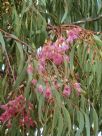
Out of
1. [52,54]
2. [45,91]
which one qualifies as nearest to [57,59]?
[52,54]

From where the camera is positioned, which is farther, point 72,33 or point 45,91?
point 72,33

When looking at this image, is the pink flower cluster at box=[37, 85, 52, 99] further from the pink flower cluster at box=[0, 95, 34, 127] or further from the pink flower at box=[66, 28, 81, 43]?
the pink flower at box=[66, 28, 81, 43]

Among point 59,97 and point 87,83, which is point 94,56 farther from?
point 59,97

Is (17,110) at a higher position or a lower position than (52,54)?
lower

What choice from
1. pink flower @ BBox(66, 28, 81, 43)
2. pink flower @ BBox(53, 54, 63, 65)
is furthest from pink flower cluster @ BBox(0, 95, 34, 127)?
pink flower @ BBox(66, 28, 81, 43)

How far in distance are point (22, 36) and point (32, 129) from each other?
46 cm

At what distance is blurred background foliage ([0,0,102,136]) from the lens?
1293mm

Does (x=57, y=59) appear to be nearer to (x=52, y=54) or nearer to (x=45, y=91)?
(x=52, y=54)

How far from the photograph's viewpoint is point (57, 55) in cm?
130

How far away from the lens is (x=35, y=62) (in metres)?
1.25

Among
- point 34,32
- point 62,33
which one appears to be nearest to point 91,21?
point 34,32

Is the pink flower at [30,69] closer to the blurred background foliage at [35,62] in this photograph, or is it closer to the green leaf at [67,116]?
the blurred background foliage at [35,62]

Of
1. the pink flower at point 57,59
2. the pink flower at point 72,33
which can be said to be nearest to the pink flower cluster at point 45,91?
the pink flower at point 57,59

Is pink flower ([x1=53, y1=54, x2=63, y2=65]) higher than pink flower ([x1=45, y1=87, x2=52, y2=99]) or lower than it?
higher
